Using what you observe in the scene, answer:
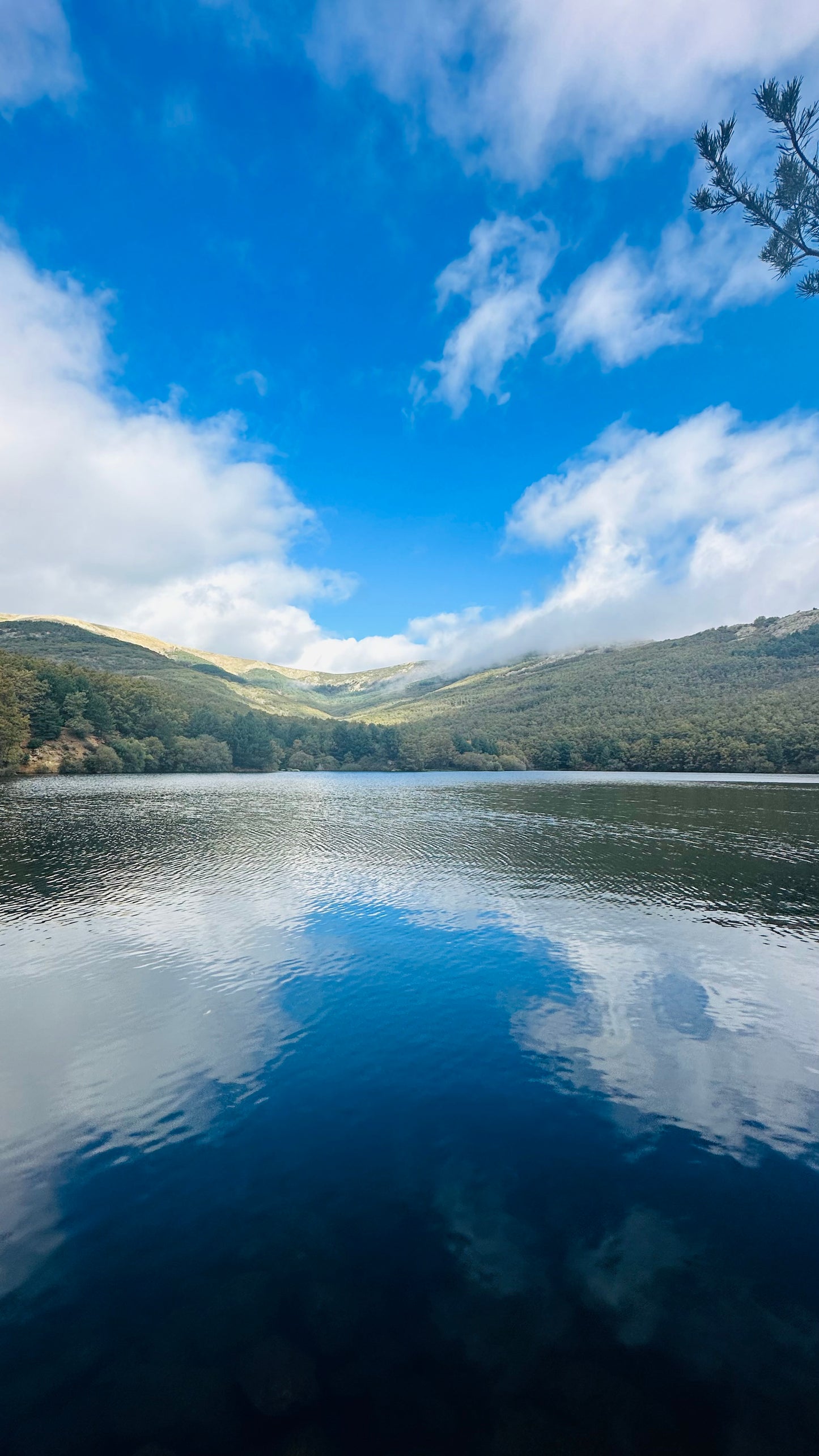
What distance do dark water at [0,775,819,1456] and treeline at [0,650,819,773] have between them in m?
123

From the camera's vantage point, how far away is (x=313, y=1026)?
20484 millimetres

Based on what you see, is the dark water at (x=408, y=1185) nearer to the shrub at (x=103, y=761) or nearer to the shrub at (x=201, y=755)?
the shrub at (x=103, y=761)

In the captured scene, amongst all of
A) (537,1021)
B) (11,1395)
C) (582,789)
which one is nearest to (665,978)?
(537,1021)

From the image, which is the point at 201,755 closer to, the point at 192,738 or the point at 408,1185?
the point at 192,738

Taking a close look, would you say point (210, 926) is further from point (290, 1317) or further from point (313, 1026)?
point (290, 1317)

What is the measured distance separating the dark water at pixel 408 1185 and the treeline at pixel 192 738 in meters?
123

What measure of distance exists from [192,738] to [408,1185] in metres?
184

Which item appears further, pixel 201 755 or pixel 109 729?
pixel 201 755

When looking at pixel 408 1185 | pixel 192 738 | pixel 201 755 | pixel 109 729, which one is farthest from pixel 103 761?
pixel 408 1185

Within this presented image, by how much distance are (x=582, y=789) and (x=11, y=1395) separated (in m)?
115

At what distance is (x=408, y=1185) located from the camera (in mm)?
12766

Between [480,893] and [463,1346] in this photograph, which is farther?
[480,893]

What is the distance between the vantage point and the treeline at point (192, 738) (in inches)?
5497

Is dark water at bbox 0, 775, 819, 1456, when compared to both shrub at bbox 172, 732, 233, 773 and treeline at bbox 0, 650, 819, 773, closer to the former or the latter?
treeline at bbox 0, 650, 819, 773
